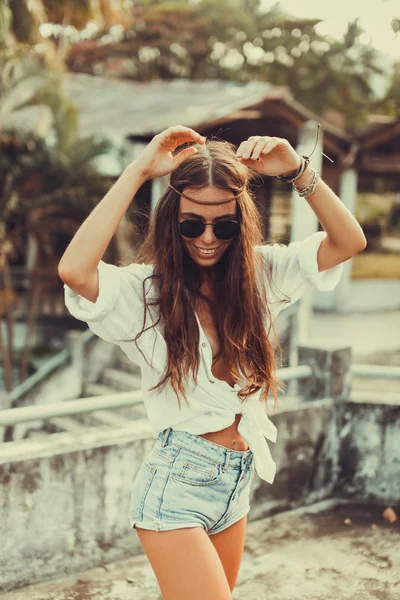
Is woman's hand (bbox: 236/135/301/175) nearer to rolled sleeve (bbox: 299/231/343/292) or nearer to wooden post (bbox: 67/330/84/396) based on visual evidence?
rolled sleeve (bbox: 299/231/343/292)

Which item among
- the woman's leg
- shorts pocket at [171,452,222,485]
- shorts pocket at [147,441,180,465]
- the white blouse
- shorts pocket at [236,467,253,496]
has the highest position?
the white blouse

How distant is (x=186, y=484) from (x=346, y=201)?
42.3ft

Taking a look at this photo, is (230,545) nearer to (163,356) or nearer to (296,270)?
(163,356)

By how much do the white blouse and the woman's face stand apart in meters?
0.18

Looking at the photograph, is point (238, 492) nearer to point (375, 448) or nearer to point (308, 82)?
point (375, 448)

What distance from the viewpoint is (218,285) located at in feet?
7.61

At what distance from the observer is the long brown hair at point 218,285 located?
2.11 meters

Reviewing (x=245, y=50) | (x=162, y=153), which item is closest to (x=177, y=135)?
(x=162, y=153)

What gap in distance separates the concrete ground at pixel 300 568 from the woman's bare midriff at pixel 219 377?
1.65 meters

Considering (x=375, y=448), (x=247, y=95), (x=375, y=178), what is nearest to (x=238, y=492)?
(x=375, y=448)

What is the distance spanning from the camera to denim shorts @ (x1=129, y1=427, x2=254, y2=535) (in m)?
2.04

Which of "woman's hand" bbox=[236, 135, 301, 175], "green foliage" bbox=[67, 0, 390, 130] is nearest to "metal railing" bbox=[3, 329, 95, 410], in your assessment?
"woman's hand" bbox=[236, 135, 301, 175]

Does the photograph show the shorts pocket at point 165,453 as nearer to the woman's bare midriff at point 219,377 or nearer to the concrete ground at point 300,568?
the woman's bare midriff at point 219,377

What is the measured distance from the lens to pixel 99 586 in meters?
3.51
